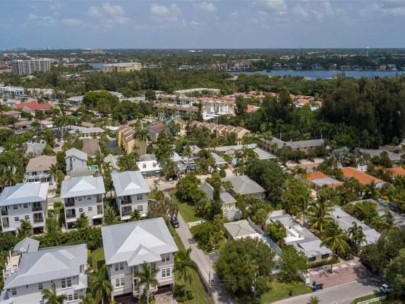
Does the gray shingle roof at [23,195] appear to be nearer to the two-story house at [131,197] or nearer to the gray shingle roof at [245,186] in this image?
the two-story house at [131,197]

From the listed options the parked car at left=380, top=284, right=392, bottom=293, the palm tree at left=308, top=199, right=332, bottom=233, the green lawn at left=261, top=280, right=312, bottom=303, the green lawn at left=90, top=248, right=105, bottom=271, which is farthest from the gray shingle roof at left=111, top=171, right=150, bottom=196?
the parked car at left=380, top=284, right=392, bottom=293

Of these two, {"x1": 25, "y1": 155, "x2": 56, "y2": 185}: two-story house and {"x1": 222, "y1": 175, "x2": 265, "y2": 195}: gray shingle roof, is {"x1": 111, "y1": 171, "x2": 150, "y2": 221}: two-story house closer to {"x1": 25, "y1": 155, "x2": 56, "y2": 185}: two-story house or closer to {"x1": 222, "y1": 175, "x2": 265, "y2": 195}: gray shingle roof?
{"x1": 222, "y1": 175, "x2": 265, "y2": 195}: gray shingle roof

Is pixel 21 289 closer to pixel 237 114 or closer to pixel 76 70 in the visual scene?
pixel 237 114

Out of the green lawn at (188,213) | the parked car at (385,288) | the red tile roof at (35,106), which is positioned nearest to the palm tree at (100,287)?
the green lawn at (188,213)

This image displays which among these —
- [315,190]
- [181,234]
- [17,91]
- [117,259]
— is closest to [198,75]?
[17,91]

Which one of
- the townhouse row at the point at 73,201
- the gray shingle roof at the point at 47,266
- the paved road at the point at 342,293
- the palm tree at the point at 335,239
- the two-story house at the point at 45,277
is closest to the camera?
the two-story house at the point at 45,277
